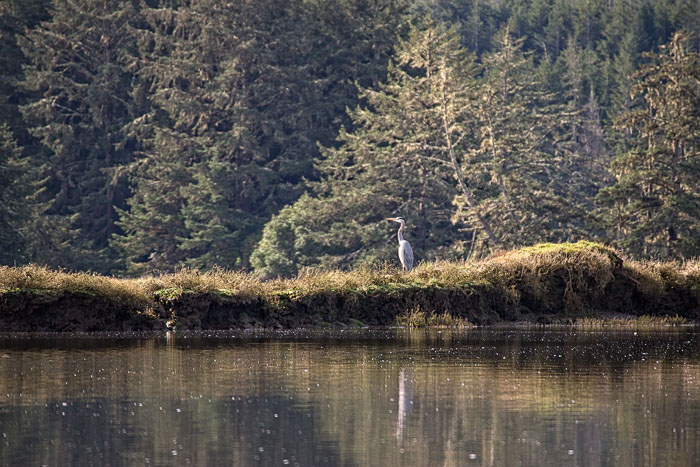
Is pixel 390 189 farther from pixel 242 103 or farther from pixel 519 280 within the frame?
pixel 519 280

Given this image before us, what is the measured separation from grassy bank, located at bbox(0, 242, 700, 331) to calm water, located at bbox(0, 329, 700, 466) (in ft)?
10.5

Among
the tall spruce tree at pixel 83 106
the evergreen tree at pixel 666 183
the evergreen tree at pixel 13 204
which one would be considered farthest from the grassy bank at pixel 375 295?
the tall spruce tree at pixel 83 106

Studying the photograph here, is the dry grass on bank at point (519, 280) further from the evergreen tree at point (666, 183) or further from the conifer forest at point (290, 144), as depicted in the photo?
the conifer forest at point (290, 144)

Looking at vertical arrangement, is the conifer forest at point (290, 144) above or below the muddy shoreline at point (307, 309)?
above

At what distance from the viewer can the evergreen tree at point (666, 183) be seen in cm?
5822

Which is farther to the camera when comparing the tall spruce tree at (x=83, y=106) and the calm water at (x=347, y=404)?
the tall spruce tree at (x=83, y=106)

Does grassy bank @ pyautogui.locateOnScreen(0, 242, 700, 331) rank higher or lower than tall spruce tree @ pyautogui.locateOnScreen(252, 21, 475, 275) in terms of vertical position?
lower

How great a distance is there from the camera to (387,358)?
2139 centimetres

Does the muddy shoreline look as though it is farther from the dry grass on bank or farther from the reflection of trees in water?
the reflection of trees in water

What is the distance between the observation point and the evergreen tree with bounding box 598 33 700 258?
58.2m

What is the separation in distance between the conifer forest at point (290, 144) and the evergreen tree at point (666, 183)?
0.45 feet

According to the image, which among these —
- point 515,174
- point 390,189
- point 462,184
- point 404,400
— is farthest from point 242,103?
point 404,400

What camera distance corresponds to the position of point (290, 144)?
3049 inches

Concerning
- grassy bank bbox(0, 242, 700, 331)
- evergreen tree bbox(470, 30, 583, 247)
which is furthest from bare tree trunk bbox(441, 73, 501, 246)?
grassy bank bbox(0, 242, 700, 331)
